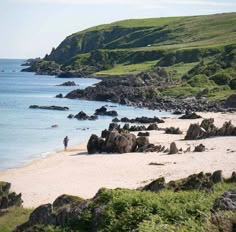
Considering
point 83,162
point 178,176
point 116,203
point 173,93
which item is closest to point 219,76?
point 173,93

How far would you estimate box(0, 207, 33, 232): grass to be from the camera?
19431 millimetres

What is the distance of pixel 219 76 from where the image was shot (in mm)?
104812

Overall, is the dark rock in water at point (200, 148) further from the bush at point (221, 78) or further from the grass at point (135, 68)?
the grass at point (135, 68)

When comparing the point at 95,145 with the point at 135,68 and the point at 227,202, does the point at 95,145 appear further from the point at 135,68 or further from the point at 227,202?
the point at 135,68

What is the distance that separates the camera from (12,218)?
68.6 feet

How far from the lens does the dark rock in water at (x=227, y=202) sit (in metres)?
10.8

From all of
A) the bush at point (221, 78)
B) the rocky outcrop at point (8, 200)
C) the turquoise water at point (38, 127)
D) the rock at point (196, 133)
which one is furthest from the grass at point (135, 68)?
the rocky outcrop at point (8, 200)

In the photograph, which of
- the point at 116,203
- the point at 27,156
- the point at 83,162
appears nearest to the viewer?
the point at 116,203

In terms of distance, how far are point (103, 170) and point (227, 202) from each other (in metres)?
26.6

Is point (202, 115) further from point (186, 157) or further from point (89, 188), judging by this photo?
point (89, 188)

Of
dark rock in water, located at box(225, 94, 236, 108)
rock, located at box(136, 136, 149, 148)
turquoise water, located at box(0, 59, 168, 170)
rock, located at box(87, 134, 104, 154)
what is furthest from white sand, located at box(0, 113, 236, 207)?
dark rock in water, located at box(225, 94, 236, 108)

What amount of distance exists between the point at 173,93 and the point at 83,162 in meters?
64.4

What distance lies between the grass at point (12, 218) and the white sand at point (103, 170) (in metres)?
5.75

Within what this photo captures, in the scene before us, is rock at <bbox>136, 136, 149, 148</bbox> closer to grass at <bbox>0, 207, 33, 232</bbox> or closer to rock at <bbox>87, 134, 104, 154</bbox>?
rock at <bbox>87, 134, 104, 154</bbox>
